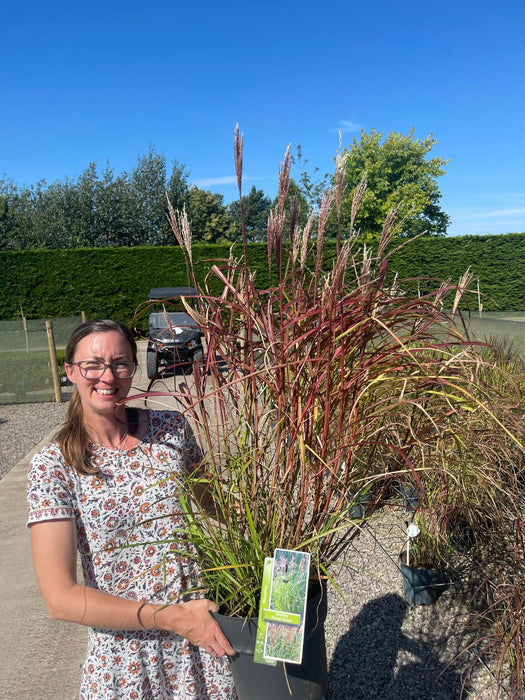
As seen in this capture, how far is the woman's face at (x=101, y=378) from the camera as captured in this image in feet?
4.45

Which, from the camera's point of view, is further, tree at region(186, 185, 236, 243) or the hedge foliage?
tree at region(186, 185, 236, 243)

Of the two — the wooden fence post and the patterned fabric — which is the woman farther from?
the wooden fence post

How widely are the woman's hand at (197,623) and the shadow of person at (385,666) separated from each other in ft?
3.49

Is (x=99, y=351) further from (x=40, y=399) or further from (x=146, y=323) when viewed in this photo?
(x=146, y=323)

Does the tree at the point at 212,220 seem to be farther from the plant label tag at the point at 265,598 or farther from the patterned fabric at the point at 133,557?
the plant label tag at the point at 265,598

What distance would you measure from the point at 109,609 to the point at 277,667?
14.8 inches

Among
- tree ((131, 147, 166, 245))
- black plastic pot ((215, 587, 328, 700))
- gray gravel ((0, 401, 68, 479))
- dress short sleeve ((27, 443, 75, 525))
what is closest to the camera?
black plastic pot ((215, 587, 328, 700))

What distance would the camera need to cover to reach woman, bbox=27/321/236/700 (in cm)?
129

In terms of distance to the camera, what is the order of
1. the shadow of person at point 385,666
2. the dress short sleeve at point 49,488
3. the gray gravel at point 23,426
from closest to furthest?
the dress short sleeve at point 49,488 → the shadow of person at point 385,666 → the gray gravel at point 23,426

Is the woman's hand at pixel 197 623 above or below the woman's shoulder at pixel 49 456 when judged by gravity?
below

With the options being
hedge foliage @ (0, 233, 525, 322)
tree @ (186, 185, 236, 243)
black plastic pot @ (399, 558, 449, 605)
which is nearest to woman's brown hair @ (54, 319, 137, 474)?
black plastic pot @ (399, 558, 449, 605)

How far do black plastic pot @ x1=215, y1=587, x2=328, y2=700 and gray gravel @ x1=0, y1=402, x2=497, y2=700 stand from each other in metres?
0.58

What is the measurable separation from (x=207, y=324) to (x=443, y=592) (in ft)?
7.11

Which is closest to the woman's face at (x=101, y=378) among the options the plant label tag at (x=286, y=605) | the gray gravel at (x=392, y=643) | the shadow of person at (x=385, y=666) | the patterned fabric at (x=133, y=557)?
the patterned fabric at (x=133, y=557)
